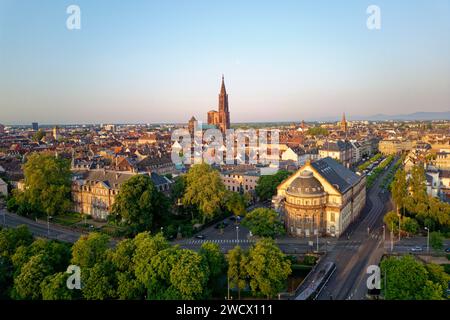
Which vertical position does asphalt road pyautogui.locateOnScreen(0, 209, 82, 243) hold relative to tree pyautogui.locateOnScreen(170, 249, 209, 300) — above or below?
below

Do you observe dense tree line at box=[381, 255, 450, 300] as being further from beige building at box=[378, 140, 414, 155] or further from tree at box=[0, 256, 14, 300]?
beige building at box=[378, 140, 414, 155]

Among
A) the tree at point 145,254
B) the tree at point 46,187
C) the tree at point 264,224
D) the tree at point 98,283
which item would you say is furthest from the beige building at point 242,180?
the tree at point 98,283

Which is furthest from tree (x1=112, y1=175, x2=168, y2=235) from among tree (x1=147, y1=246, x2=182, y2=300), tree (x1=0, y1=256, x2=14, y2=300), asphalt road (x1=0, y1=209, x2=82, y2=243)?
tree (x1=147, y1=246, x2=182, y2=300)

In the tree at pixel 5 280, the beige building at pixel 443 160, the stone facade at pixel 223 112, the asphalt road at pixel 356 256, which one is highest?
the stone facade at pixel 223 112

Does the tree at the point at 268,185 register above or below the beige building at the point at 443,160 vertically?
below

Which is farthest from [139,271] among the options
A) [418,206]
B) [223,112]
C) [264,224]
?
[223,112]

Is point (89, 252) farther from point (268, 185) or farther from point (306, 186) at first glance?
point (268, 185)

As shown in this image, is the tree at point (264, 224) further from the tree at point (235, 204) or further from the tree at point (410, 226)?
the tree at point (410, 226)
